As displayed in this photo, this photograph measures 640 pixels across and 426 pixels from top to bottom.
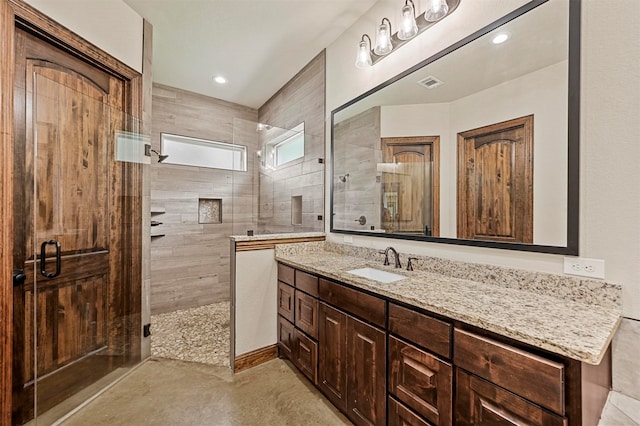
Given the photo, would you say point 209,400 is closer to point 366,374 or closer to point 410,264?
point 366,374

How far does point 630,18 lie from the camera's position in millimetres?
1054

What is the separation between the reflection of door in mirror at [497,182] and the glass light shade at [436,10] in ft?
2.50

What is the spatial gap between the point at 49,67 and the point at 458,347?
9.50 feet

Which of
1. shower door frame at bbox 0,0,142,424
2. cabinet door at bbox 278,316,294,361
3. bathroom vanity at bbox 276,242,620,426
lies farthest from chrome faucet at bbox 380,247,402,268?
shower door frame at bbox 0,0,142,424

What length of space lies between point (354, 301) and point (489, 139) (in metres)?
1.19

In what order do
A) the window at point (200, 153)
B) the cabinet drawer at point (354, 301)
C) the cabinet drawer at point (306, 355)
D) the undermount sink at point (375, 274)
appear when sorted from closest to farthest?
1. the cabinet drawer at point (354, 301)
2. the undermount sink at point (375, 274)
3. the cabinet drawer at point (306, 355)
4. the window at point (200, 153)

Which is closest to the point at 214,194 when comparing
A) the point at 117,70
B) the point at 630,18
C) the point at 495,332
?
the point at 117,70

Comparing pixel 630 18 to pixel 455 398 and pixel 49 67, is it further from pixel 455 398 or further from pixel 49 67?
pixel 49 67

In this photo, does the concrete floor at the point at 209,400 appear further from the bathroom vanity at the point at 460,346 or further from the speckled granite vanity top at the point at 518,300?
the speckled granite vanity top at the point at 518,300

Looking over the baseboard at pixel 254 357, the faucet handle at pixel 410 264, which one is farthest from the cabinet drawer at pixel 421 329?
the baseboard at pixel 254 357

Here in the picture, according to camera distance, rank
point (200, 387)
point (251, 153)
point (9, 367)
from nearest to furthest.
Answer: point (9, 367) < point (200, 387) < point (251, 153)

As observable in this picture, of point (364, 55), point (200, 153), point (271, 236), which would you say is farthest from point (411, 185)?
point (200, 153)

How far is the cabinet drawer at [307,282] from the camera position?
1921mm

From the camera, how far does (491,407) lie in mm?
962
